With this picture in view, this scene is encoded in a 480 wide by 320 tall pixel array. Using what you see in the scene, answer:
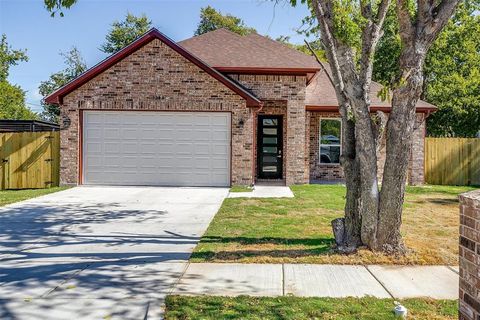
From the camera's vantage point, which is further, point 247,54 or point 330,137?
point 330,137

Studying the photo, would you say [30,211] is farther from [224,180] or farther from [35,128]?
[35,128]

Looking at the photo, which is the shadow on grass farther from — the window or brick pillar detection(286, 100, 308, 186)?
the window

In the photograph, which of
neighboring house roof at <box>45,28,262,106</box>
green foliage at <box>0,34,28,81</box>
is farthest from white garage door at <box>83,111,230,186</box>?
green foliage at <box>0,34,28,81</box>

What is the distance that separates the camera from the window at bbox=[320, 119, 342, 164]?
16.9 metres

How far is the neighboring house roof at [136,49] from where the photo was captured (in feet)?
46.2

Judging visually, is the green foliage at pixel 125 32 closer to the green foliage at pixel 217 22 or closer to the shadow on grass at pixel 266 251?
the green foliage at pixel 217 22

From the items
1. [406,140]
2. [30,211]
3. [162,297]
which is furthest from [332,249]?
[30,211]

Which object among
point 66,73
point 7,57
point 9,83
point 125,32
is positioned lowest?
point 9,83

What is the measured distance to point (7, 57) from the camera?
127 feet

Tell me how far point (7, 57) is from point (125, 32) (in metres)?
11.1

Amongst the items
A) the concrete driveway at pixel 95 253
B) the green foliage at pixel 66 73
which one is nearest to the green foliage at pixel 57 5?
the concrete driveway at pixel 95 253

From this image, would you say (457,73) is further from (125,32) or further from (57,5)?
(125,32)

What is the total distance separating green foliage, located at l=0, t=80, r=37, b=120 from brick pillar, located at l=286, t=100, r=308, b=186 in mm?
29662

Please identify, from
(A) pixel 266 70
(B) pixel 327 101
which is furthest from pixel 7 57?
(B) pixel 327 101
